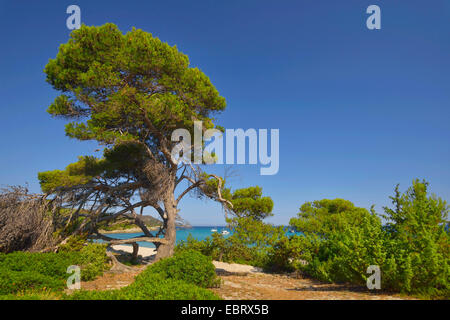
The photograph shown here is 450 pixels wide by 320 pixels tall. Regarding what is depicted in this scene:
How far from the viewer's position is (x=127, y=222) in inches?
618

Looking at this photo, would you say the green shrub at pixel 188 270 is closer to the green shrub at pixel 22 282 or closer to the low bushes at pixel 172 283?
the low bushes at pixel 172 283

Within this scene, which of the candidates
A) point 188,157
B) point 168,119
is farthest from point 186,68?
point 188,157

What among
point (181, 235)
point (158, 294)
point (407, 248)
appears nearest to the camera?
point (158, 294)

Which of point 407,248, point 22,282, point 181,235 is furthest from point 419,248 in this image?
point 181,235

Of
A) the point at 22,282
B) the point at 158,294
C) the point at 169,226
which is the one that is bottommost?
the point at 22,282

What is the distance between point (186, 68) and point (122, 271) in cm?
949

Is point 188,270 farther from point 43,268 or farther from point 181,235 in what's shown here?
point 181,235

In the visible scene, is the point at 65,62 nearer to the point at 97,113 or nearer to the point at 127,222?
the point at 97,113

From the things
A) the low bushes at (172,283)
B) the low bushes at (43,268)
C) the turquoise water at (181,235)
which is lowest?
the turquoise water at (181,235)

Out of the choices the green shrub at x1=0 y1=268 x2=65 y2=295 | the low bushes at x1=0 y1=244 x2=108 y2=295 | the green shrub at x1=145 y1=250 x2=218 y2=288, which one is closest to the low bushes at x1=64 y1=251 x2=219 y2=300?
the green shrub at x1=145 y1=250 x2=218 y2=288

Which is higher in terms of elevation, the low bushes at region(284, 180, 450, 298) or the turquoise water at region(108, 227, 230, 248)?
the low bushes at region(284, 180, 450, 298)

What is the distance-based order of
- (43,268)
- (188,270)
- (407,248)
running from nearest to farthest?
(407,248), (188,270), (43,268)

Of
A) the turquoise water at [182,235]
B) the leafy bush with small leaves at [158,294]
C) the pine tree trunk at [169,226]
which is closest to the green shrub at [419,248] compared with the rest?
the leafy bush with small leaves at [158,294]

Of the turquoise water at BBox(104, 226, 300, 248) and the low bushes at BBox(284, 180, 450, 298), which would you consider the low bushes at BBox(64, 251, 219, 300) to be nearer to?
the low bushes at BBox(284, 180, 450, 298)
